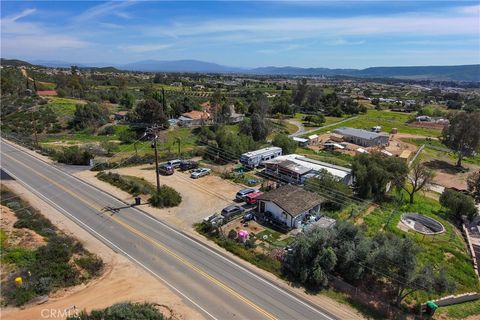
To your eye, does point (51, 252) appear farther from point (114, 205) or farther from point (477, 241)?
point (477, 241)

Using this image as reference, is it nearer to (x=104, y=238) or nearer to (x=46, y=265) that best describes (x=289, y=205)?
(x=104, y=238)

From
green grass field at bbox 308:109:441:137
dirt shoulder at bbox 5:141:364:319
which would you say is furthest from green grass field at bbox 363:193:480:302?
green grass field at bbox 308:109:441:137

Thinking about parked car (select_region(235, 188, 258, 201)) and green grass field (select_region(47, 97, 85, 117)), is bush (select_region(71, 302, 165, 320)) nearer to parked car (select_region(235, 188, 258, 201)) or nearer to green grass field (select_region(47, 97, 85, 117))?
parked car (select_region(235, 188, 258, 201))

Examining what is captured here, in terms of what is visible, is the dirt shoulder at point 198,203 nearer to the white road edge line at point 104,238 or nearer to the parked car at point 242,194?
the parked car at point 242,194

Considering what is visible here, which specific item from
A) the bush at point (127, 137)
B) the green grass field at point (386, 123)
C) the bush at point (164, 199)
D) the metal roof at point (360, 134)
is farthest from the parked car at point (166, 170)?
the green grass field at point (386, 123)

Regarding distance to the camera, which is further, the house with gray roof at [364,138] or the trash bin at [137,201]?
the house with gray roof at [364,138]

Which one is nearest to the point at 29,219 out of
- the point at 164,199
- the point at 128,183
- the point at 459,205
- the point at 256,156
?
the point at 128,183
